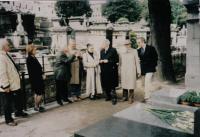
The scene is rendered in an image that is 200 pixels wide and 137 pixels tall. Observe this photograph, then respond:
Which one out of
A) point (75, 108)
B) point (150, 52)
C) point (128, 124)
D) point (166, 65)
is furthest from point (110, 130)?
point (166, 65)

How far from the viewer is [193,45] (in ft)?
38.3

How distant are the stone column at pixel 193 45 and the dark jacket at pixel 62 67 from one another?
187 inches

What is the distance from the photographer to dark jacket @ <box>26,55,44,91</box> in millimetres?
8289

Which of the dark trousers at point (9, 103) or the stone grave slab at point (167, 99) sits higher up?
the stone grave slab at point (167, 99)

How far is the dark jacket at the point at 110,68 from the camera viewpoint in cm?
986

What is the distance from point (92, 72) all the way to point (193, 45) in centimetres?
404

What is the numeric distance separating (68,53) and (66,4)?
49.8 m

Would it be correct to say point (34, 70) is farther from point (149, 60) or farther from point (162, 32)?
point (162, 32)

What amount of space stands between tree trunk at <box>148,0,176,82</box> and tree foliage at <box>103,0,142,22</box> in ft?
149

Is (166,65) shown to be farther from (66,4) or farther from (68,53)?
(66,4)

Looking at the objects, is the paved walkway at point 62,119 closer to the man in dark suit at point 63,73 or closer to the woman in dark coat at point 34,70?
the man in dark suit at point 63,73

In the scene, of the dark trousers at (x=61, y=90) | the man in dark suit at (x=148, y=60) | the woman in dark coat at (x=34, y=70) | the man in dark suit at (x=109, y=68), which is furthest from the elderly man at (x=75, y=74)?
the man in dark suit at (x=148, y=60)

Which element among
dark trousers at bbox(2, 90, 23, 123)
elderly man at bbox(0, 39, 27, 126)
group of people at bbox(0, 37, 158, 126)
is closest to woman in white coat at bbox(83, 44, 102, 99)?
group of people at bbox(0, 37, 158, 126)

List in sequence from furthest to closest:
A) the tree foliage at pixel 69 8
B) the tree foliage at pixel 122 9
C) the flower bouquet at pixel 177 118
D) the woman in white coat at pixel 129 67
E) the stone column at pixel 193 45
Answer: the tree foliage at pixel 69 8 → the tree foliage at pixel 122 9 → the stone column at pixel 193 45 → the woman in white coat at pixel 129 67 → the flower bouquet at pixel 177 118
